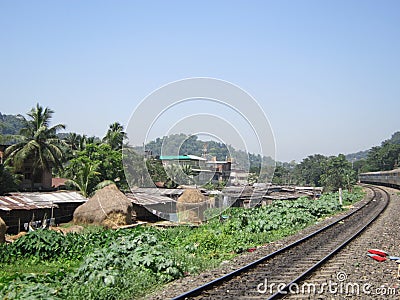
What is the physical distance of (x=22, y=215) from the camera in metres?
20.9

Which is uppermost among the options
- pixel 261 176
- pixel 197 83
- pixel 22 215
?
pixel 197 83

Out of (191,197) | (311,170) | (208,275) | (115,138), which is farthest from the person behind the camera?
(311,170)

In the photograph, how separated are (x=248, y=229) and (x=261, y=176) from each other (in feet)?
52.3

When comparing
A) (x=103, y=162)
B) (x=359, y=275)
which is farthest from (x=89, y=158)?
(x=359, y=275)

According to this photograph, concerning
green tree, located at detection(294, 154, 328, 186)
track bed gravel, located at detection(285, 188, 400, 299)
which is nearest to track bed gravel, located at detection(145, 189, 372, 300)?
track bed gravel, located at detection(285, 188, 400, 299)

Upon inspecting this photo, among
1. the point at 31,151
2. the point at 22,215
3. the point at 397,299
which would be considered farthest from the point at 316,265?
the point at 31,151

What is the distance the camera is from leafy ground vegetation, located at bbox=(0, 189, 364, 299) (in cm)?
718

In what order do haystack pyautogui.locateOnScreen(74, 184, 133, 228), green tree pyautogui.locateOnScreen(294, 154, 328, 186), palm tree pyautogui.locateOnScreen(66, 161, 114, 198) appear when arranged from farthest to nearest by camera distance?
green tree pyautogui.locateOnScreen(294, 154, 328, 186) < palm tree pyautogui.locateOnScreen(66, 161, 114, 198) < haystack pyautogui.locateOnScreen(74, 184, 133, 228)

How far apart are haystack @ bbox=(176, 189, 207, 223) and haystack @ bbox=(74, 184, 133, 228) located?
3.48m

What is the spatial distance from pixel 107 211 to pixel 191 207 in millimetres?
5510

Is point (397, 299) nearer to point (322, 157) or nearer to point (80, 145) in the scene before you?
point (80, 145)

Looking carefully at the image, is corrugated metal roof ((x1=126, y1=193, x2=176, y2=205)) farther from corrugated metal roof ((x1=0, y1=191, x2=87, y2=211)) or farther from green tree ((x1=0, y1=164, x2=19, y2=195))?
green tree ((x1=0, y1=164, x2=19, y2=195))

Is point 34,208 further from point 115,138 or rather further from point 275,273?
point 115,138

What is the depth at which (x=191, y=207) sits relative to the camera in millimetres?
24812
